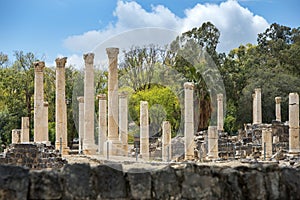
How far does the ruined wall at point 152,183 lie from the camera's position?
15.9 feet

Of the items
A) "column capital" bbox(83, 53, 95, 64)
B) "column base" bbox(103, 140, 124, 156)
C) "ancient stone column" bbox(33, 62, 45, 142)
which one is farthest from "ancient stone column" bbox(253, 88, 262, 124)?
"ancient stone column" bbox(33, 62, 45, 142)

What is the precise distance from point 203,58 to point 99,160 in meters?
27.0

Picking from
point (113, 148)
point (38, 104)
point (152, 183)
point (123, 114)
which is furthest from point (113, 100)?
point (152, 183)

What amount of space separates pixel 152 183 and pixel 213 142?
69.4ft

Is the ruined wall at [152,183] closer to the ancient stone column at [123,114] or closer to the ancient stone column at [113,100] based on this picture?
the ancient stone column at [113,100]

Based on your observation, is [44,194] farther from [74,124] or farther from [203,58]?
[203,58]

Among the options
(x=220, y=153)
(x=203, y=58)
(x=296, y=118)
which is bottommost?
(x=220, y=153)

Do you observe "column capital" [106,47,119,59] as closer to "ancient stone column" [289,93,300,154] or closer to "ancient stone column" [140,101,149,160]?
"ancient stone column" [140,101,149,160]

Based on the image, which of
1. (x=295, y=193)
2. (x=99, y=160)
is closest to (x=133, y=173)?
(x=295, y=193)

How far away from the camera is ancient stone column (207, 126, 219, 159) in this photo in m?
26.0

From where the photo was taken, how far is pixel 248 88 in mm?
45125

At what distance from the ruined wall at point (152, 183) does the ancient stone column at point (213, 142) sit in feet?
67.3

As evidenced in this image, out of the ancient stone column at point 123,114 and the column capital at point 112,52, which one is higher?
the column capital at point 112,52

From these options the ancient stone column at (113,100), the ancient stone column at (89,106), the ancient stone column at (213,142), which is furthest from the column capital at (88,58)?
the ancient stone column at (213,142)
